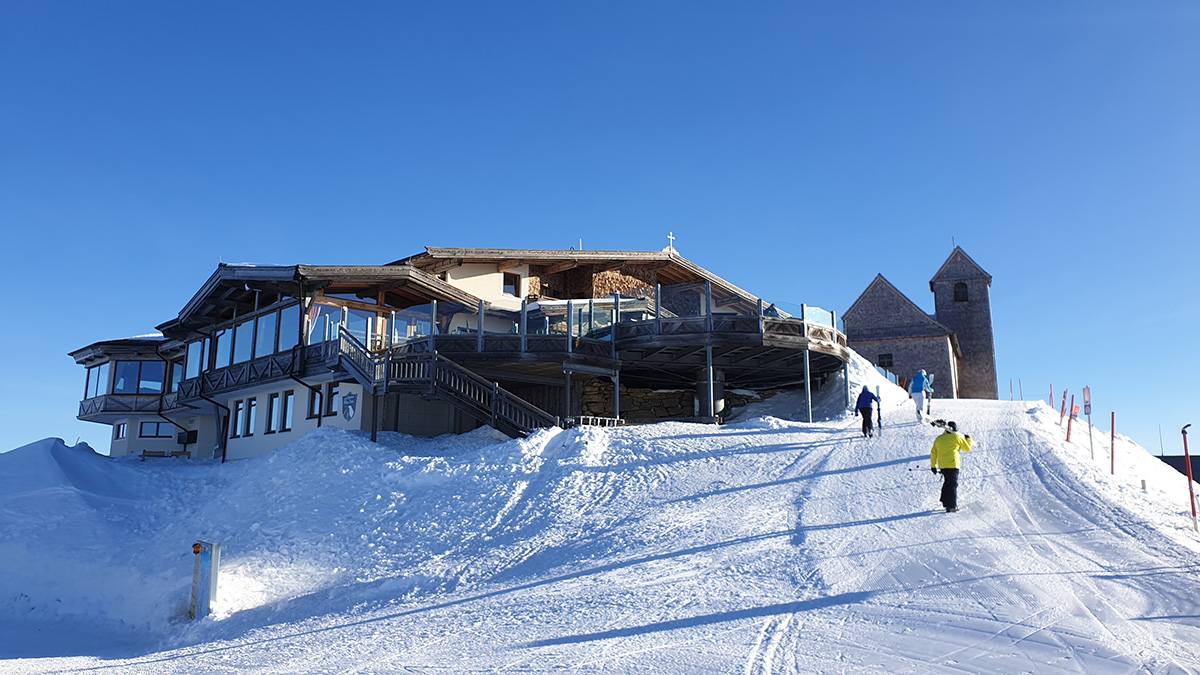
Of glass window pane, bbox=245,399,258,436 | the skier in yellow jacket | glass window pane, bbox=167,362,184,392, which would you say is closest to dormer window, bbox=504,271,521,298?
glass window pane, bbox=245,399,258,436

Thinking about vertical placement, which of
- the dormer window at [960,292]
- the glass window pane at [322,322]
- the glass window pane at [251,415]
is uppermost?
the dormer window at [960,292]

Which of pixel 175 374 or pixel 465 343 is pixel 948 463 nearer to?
pixel 465 343

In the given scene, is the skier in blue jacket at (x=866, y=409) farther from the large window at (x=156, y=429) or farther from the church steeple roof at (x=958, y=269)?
the church steeple roof at (x=958, y=269)

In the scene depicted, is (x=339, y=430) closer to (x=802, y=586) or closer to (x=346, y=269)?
(x=346, y=269)

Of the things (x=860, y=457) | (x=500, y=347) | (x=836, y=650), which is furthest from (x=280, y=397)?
(x=836, y=650)

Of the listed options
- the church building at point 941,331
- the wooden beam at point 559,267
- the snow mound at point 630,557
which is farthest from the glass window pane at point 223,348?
the church building at point 941,331

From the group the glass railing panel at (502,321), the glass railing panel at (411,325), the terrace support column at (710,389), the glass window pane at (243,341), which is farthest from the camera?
the glass window pane at (243,341)

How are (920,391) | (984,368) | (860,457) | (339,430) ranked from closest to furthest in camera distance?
(860,457) < (920,391) < (339,430) < (984,368)

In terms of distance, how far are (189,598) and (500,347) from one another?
11.9 meters

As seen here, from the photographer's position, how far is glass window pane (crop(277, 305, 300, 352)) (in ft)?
82.0

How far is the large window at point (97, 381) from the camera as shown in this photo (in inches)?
1391

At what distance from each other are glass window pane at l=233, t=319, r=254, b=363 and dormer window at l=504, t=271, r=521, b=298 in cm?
858

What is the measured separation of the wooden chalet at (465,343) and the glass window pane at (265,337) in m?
0.08

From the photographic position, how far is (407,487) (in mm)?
16641
